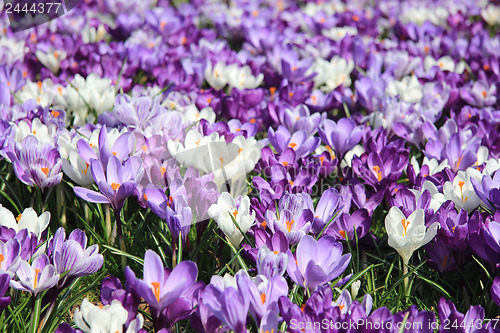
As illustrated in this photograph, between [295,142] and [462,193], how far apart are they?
2.61 feet

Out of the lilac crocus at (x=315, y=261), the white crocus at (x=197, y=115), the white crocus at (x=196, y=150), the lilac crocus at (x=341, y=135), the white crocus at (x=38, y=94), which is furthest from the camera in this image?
the white crocus at (x=38, y=94)

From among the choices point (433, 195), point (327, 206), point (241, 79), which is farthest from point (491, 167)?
point (241, 79)

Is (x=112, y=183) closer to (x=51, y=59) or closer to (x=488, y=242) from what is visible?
(x=488, y=242)

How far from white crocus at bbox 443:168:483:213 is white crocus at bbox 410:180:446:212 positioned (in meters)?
0.03

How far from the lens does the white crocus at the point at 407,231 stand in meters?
1.83

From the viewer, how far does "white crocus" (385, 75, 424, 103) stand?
339 centimetres

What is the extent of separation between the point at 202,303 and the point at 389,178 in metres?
1.08

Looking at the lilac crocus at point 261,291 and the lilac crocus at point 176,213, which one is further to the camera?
the lilac crocus at point 176,213

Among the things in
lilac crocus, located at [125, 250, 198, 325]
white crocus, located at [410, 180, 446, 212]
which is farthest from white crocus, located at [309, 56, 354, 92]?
lilac crocus, located at [125, 250, 198, 325]

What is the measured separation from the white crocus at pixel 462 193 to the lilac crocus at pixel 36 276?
1466 mm

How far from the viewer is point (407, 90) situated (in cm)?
345

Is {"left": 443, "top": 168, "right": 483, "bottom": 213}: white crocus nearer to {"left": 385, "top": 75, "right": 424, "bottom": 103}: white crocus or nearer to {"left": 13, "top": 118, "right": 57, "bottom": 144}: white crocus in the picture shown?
{"left": 385, "top": 75, "right": 424, "bottom": 103}: white crocus

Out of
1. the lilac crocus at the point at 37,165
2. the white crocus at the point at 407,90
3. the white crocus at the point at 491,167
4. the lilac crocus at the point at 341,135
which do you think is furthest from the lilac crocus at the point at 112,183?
the white crocus at the point at 407,90

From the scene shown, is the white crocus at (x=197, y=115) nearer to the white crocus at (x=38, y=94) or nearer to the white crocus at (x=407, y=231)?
the white crocus at (x=38, y=94)
